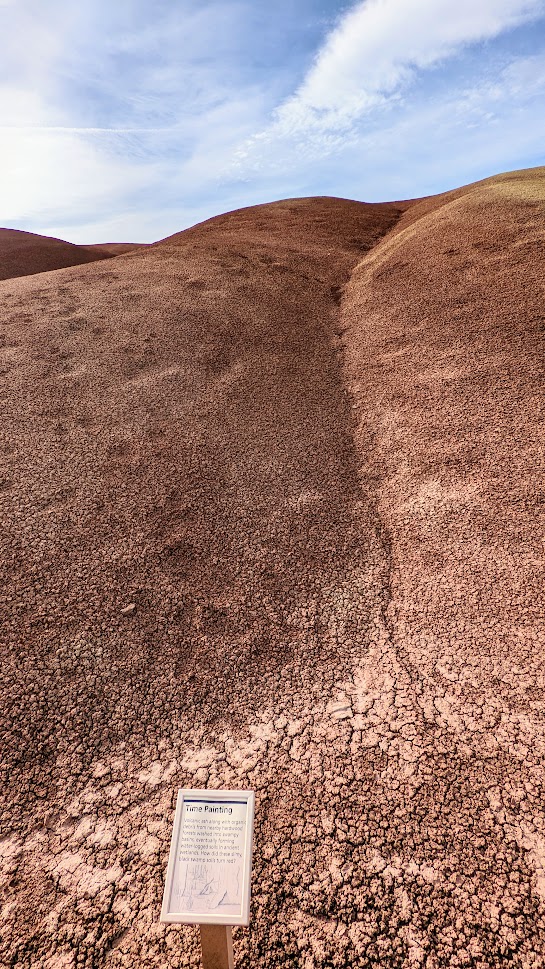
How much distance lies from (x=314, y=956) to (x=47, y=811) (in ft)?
5.44

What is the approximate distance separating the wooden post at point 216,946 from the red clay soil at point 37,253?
19.1m

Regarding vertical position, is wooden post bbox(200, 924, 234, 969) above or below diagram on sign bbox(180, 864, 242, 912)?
below

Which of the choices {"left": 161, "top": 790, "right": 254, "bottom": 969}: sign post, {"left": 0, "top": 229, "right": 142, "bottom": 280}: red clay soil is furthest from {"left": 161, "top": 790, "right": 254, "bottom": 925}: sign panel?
{"left": 0, "top": 229, "right": 142, "bottom": 280}: red clay soil

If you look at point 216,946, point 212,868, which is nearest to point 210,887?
point 212,868

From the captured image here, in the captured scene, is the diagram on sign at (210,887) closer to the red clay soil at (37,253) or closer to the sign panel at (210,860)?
the sign panel at (210,860)

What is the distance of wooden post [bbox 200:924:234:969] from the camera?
6.41ft

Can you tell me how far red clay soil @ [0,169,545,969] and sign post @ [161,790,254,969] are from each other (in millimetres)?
634

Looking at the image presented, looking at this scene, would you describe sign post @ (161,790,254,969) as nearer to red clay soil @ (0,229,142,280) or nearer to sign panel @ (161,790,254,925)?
sign panel @ (161,790,254,925)

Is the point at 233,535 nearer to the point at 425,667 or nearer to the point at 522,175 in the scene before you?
the point at 425,667

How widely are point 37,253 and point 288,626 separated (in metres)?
20.6

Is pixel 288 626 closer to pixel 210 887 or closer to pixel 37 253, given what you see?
A: pixel 210 887

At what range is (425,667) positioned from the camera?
373 centimetres

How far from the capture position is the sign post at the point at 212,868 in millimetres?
1889

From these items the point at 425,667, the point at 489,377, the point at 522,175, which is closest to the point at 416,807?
the point at 425,667
